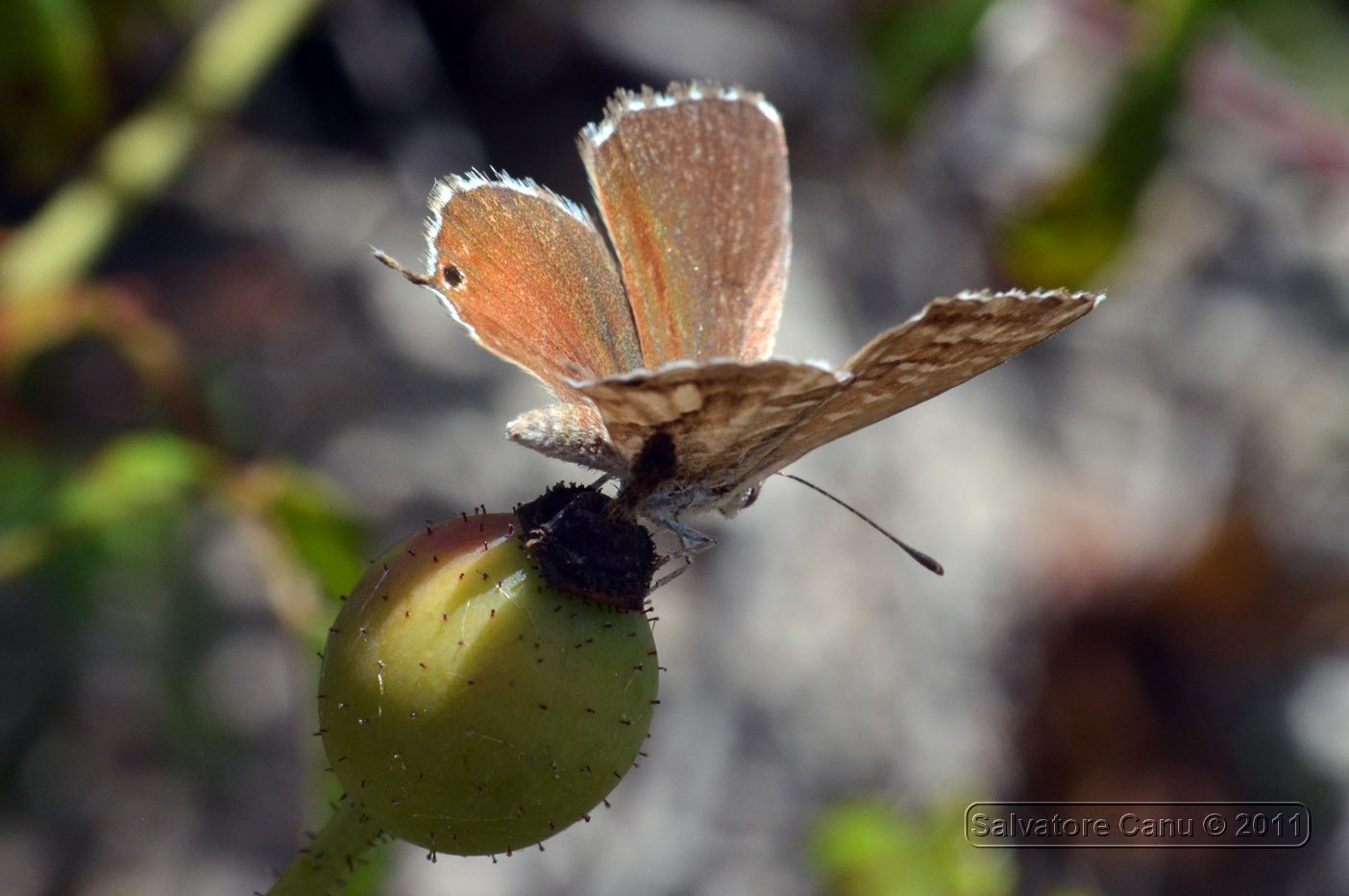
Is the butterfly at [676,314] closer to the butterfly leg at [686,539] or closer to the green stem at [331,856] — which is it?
the butterfly leg at [686,539]

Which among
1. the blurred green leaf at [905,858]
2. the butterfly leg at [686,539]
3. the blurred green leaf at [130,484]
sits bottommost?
the butterfly leg at [686,539]

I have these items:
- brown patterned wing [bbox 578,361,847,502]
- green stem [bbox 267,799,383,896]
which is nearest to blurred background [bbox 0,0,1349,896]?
green stem [bbox 267,799,383,896]

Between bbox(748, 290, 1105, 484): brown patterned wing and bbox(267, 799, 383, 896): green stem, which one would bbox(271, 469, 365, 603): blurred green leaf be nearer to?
bbox(267, 799, 383, 896): green stem

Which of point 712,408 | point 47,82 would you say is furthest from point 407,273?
point 47,82

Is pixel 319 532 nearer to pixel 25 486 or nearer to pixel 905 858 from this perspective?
pixel 25 486

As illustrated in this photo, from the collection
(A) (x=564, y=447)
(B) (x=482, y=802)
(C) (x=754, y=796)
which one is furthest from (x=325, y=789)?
(C) (x=754, y=796)

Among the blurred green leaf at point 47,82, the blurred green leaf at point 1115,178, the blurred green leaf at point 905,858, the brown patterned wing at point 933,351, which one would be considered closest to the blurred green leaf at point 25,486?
the blurred green leaf at point 47,82

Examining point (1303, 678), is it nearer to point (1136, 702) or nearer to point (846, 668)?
point (1136, 702)
